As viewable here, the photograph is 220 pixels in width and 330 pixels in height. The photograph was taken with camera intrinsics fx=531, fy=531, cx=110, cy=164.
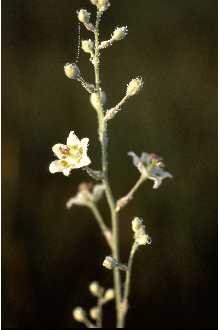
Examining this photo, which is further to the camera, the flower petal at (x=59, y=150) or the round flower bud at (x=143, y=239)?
the flower petal at (x=59, y=150)

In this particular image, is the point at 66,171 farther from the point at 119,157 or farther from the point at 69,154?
the point at 119,157

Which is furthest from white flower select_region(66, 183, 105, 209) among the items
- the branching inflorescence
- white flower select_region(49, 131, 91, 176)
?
white flower select_region(49, 131, 91, 176)

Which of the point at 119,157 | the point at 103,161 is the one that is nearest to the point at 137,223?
the point at 103,161

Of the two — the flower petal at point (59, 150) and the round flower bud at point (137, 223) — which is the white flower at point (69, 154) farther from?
the round flower bud at point (137, 223)

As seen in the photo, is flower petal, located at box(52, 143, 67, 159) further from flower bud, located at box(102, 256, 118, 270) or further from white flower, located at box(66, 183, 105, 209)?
flower bud, located at box(102, 256, 118, 270)

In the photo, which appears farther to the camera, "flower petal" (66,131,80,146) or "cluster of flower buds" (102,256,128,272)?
"flower petal" (66,131,80,146)

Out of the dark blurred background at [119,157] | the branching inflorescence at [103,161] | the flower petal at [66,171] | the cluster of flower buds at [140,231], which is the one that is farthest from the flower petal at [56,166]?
the dark blurred background at [119,157]


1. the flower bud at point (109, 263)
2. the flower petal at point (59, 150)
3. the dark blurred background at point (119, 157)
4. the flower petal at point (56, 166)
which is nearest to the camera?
the flower bud at point (109, 263)

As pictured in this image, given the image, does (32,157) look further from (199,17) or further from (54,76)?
(199,17)
